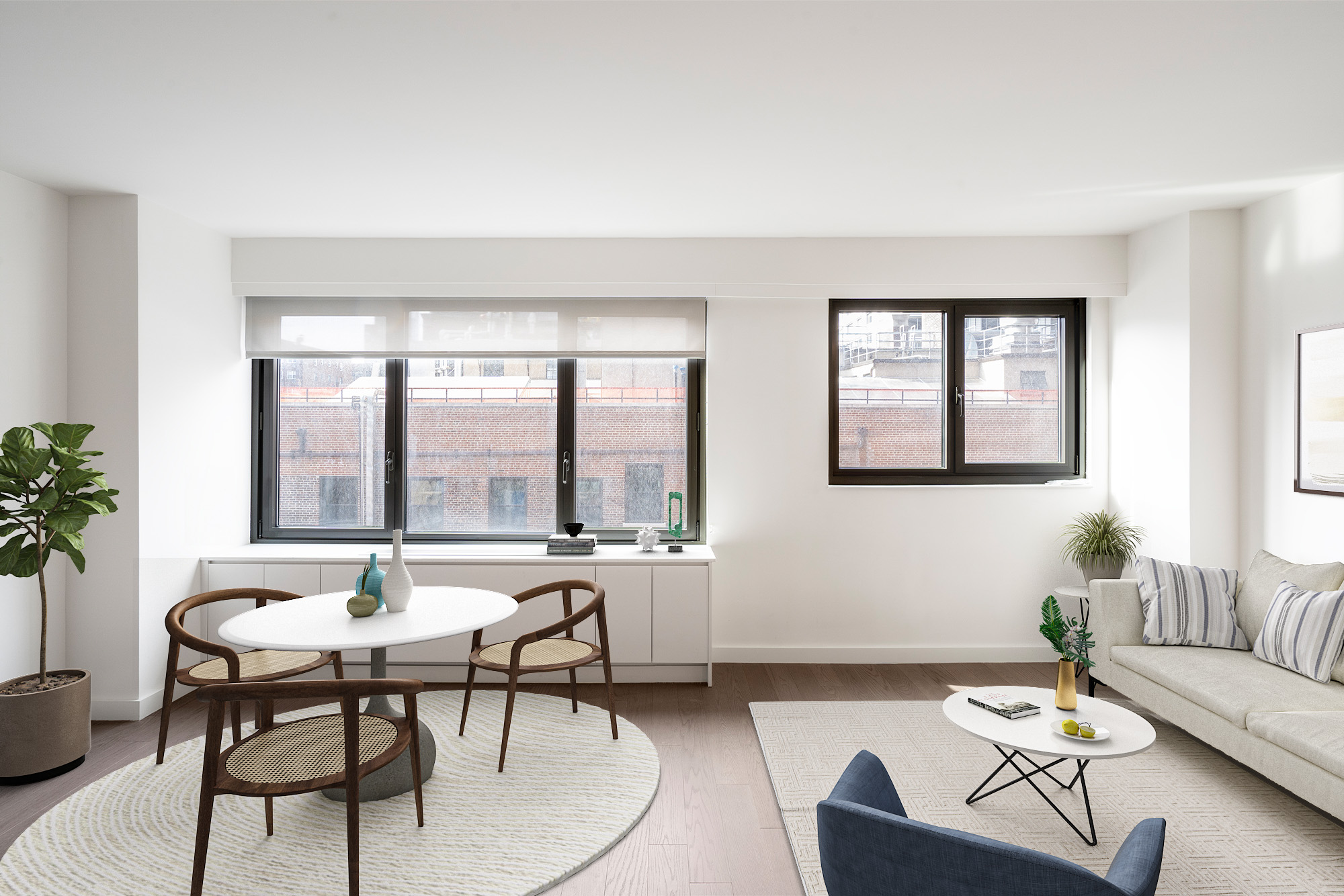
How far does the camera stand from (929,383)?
4.97m

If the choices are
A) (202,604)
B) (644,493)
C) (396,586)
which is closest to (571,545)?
(644,493)

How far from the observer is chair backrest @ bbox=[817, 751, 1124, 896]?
128 centimetres

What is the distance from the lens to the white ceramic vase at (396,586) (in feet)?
10.00

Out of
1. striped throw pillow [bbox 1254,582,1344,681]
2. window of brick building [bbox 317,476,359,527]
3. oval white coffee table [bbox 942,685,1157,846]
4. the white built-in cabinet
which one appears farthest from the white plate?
window of brick building [bbox 317,476,359,527]

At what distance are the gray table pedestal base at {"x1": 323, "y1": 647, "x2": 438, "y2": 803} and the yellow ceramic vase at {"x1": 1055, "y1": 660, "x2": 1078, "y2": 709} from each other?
2.48 metres

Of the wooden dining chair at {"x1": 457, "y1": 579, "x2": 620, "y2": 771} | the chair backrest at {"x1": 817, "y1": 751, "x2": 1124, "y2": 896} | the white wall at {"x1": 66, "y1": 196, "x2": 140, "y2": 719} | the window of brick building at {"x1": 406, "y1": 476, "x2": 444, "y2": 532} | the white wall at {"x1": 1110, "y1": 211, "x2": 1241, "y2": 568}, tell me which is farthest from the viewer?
the window of brick building at {"x1": 406, "y1": 476, "x2": 444, "y2": 532}

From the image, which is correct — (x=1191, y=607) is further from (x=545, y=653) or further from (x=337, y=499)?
(x=337, y=499)

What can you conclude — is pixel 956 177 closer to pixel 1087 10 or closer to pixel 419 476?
pixel 1087 10

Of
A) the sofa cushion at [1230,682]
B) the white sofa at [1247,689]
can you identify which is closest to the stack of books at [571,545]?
the white sofa at [1247,689]

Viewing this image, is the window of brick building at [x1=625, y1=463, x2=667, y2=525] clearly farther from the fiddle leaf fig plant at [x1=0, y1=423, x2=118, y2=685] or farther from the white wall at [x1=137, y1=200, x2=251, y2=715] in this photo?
the fiddle leaf fig plant at [x1=0, y1=423, x2=118, y2=685]

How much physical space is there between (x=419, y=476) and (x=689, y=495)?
187 cm

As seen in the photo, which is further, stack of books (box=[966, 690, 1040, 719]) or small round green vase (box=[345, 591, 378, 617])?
small round green vase (box=[345, 591, 378, 617])

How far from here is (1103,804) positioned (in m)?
2.86

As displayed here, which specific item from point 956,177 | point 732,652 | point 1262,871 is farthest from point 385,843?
point 956,177
